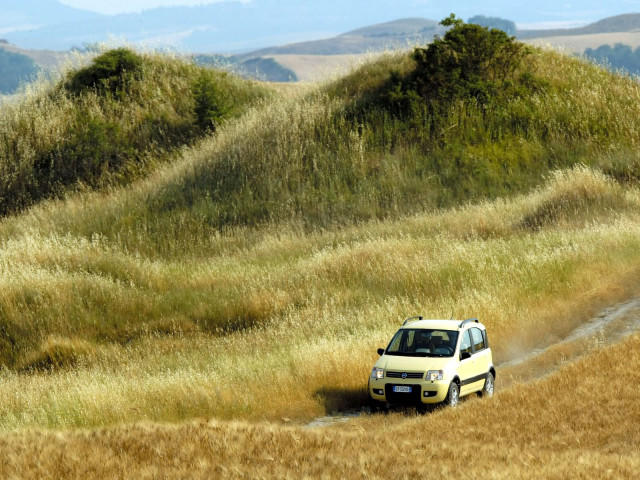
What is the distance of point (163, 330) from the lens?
24.3 m

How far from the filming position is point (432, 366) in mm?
15742

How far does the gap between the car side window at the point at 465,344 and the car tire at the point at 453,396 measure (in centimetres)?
79

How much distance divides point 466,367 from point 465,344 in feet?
1.85

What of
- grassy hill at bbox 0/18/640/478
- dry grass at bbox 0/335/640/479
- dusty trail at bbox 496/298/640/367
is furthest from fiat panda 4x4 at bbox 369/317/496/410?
dusty trail at bbox 496/298/640/367

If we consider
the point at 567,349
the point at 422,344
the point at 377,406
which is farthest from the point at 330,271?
the point at 377,406

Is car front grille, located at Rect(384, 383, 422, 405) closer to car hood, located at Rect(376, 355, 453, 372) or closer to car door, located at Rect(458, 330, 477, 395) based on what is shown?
car hood, located at Rect(376, 355, 453, 372)

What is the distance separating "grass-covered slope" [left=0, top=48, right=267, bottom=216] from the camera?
42.3m

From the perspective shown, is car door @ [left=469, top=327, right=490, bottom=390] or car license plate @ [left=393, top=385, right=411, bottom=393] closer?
car license plate @ [left=393, top=385, right=411, bottom=393]

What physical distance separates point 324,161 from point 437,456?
28.4m

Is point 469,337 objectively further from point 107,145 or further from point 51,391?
point 107,145

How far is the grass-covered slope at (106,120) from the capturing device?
42.3m

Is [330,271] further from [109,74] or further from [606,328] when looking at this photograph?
[109,74]

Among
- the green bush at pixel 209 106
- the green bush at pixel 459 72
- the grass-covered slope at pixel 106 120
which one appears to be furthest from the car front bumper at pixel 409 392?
the green bush at pixel 209 106

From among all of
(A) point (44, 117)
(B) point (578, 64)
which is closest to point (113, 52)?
(A) point (44, 117)
